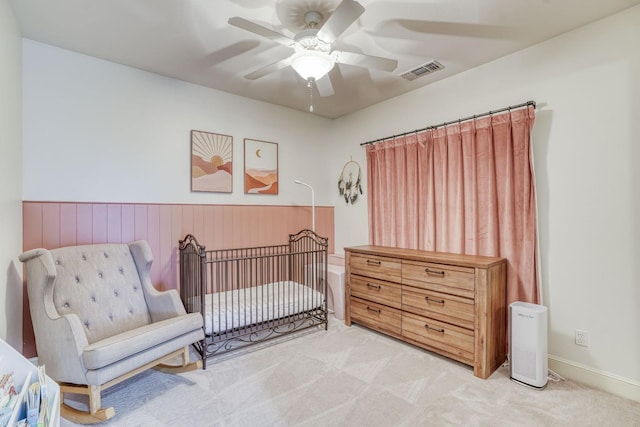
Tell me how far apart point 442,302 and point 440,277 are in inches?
8.1

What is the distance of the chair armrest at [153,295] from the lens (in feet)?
8.02

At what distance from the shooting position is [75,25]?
2195 mm

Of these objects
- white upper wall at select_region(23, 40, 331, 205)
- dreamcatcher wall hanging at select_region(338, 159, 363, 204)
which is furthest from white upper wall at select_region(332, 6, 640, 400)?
white upper wall at select_region(23, 40, 331, 205)

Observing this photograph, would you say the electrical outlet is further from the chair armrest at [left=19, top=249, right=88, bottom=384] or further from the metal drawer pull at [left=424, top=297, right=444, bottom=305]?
the chair armrest at [left=19, top=249, right=88, bottom=384]

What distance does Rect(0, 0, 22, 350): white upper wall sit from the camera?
69.9 inches

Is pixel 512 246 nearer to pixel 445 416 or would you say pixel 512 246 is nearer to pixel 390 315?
pixel 390 315

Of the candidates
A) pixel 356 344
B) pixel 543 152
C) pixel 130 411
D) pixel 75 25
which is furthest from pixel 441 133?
pixel 130 411

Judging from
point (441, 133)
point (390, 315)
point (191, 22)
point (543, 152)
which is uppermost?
point (191, 22)

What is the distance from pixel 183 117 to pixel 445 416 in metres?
3.38

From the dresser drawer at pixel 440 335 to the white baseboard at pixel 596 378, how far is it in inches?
27.0

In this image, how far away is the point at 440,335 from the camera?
8.36ft

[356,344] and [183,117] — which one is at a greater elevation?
[183,117]

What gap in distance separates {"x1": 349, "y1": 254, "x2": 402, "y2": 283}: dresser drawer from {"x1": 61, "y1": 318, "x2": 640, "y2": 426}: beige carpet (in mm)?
714

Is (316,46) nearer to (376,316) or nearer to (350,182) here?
(350,182)
